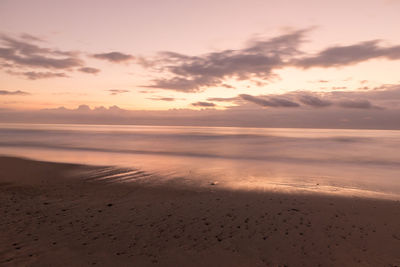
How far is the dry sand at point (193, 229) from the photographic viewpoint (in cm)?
740

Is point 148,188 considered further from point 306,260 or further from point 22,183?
point 306,260

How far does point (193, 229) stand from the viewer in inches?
365

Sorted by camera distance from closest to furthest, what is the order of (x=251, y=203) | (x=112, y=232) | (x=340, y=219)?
(x=112, y=232)
(x=340, y=219)
(x=251, y=203)

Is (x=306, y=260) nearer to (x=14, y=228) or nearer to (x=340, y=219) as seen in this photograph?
(x=340, y=219)

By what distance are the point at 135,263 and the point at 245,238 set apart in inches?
149

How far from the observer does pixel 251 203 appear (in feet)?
40.3

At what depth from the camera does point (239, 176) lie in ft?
66.9

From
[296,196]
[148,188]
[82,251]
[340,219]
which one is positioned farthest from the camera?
[148,188]

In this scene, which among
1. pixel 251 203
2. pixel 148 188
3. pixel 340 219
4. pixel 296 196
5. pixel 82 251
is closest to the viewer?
pixel 82 251

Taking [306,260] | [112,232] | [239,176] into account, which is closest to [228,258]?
[306,260]

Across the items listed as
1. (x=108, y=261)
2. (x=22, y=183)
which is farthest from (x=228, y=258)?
(x=22, y=183)

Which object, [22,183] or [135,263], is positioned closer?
[135,263]

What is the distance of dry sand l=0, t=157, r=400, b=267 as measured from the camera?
7.40 m

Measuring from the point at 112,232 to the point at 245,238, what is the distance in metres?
4.79
